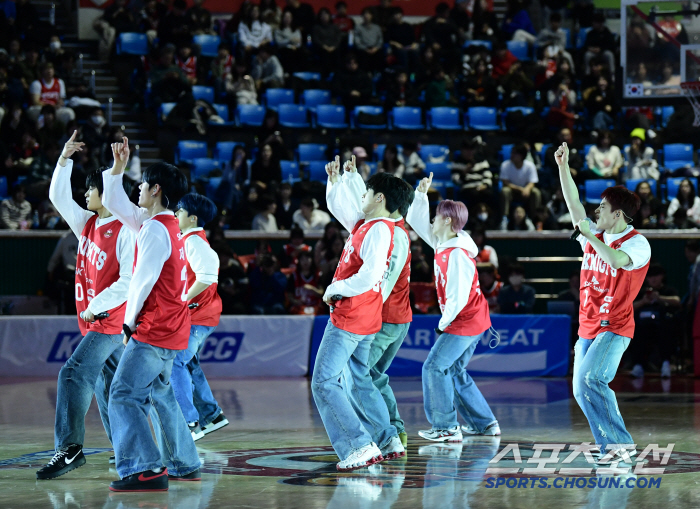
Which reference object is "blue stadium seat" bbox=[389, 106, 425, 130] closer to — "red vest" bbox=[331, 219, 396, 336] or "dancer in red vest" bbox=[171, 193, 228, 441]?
"dancer in red vest" bbox=[171, 193, 228, 441]

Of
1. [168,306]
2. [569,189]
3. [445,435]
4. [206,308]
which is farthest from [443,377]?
[168,306]

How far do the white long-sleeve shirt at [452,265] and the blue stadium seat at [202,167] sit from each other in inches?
380

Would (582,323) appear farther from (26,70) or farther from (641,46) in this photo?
(26,70)

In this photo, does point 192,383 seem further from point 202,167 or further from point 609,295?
point 202,167

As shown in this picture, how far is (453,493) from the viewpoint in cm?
632

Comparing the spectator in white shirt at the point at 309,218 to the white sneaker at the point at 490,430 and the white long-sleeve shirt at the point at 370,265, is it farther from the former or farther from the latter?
the white long-sleeve shirt at the point at 370,265

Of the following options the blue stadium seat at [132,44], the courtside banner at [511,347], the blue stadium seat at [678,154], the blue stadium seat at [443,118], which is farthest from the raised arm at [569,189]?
the blue stadium seat at [132,44]

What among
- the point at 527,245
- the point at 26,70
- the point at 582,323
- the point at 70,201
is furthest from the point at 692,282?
the point at 26,70

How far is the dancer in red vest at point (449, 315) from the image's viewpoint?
8.62m

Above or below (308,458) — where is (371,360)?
above

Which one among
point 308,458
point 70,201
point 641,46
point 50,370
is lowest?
point 50,370

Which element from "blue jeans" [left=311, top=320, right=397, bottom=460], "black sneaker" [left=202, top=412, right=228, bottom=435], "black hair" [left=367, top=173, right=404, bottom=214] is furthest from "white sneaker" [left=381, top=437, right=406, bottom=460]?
"black sneaker" [left=202, top=412, right=228, bottom=435]

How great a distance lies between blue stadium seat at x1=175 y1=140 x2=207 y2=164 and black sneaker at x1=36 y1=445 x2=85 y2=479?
1181cm

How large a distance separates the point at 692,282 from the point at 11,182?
11.0 meters
